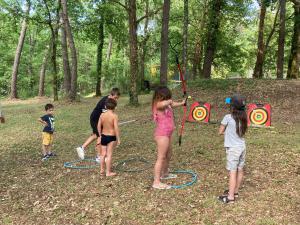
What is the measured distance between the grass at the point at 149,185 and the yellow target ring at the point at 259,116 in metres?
0.43

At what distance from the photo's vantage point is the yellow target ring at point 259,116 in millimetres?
10523

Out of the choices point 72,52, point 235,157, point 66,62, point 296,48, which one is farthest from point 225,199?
point 66,62

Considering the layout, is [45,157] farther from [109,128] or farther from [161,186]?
[161,186]

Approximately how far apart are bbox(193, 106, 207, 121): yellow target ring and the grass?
0.45 meters

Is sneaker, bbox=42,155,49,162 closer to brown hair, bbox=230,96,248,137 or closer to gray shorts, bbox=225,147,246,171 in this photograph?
gray shorts, bbox=225,147,246,171

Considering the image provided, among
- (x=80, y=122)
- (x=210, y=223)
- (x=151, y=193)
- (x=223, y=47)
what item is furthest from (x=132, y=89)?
(x=223, y=47)

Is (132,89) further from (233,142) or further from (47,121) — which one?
(233,142)

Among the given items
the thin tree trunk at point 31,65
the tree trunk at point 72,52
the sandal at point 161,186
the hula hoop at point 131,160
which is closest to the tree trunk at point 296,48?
the tree trunk at point 72,52

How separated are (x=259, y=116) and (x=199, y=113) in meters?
2.01

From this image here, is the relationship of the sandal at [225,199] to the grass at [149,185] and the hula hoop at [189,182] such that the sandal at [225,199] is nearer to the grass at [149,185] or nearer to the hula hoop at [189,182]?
the grass at [149,185]

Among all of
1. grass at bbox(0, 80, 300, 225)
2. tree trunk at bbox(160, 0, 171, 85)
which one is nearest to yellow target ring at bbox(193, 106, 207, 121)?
grass at bbox(0, 80, 300, 225)

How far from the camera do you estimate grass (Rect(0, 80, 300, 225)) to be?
5105mm

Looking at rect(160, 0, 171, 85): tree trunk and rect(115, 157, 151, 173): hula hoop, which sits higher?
rect(160, 0, 171, 85): tree trunk

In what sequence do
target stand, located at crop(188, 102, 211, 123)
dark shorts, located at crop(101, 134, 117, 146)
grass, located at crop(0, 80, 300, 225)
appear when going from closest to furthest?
1. grass, located at crop(0, 80, 300, 225)
2. dark shorts, located at crop(101, 134, 117, 146)
3. target stand, located at crop(188, 102, 211, 123)
